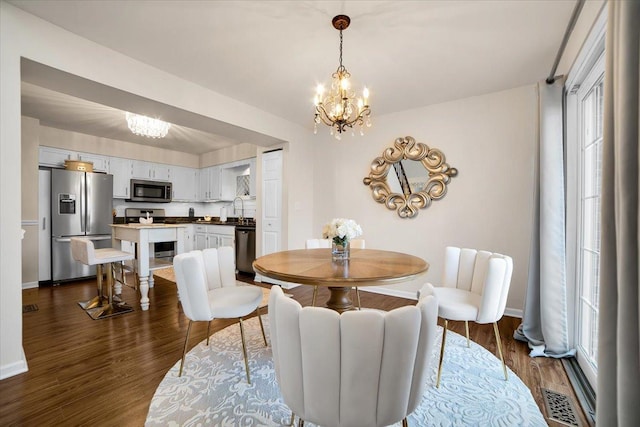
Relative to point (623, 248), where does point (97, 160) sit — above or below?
above

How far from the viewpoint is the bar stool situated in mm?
2758

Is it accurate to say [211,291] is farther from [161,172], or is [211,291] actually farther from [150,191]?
[161,172]

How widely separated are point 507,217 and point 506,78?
1.42 metres

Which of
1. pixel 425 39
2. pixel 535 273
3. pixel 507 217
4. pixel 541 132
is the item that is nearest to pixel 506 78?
pixel 541 132

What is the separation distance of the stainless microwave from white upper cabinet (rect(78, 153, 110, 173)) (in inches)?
18.6

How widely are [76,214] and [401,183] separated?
16.2 ft

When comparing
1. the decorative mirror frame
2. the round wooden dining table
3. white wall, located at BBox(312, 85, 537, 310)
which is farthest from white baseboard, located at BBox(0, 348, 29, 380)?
the decorative mirror frame

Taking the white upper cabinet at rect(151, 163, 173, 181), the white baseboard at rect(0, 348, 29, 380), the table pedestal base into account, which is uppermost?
the white upper cabinet at rect(151, 163, 173, 181)

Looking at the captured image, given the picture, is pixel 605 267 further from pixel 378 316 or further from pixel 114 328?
pixel 114 328

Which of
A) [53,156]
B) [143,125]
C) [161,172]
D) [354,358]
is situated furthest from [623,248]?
[161,172]

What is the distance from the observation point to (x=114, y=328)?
256 centimetres

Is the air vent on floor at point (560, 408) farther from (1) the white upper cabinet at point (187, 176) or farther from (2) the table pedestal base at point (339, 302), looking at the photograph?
(1) the white upper cabinet at point (187, 176)

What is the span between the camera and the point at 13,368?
1.82 m

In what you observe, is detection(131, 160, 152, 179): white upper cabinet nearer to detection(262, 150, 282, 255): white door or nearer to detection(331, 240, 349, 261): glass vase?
detection(262, 150, 282, 255): white door
